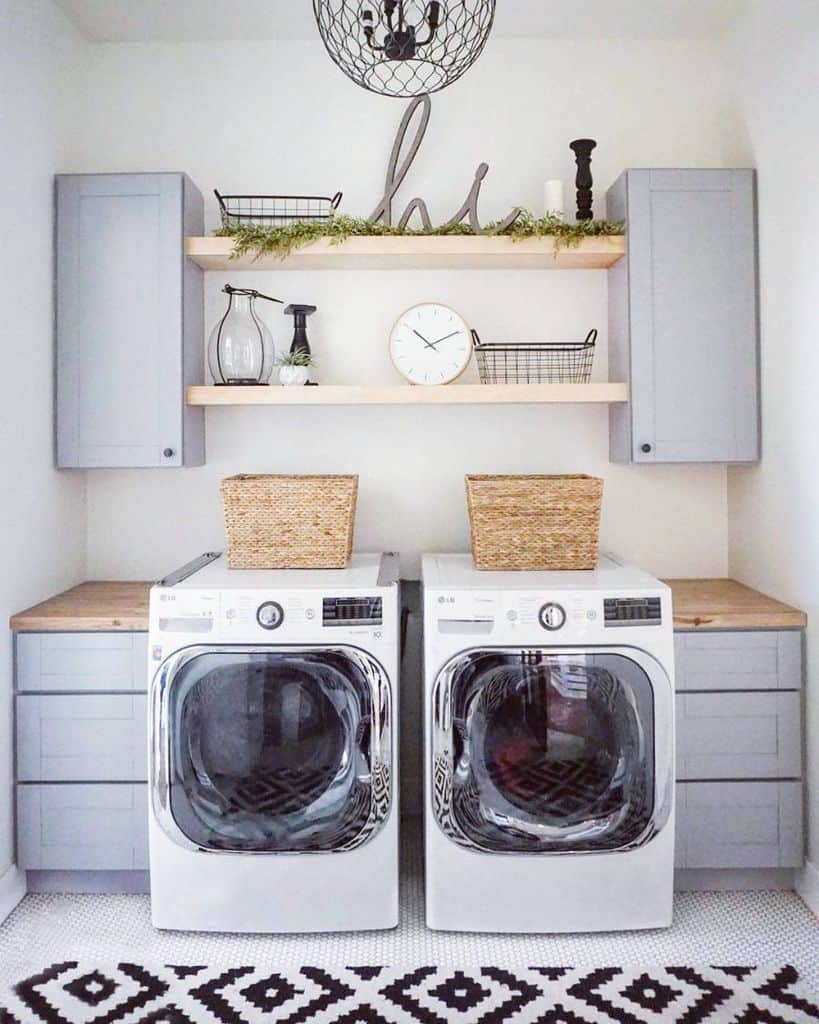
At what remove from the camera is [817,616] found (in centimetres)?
241

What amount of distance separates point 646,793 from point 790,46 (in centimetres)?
222

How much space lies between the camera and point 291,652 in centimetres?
227

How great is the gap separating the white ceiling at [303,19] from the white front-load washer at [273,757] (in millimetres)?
1955

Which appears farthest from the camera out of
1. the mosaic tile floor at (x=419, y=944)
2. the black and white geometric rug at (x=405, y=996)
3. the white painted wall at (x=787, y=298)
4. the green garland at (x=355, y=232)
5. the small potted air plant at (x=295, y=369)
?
the small potted air plant at (x=295, y=369)

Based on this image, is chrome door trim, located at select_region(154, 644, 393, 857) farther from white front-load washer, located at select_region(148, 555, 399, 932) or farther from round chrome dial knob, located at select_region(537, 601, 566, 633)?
round chrome dial knob, located at select_region(537, 601, 566, 633)

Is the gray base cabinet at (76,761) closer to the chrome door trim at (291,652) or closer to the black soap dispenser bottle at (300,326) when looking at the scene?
the chrome door trim at (291,652)

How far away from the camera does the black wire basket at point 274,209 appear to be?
9.09ft

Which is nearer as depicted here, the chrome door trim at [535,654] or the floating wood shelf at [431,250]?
the chrome door trim at [535,654]

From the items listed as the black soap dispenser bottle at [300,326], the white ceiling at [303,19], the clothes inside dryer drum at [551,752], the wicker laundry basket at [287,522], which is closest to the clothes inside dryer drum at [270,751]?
the clothes inside dryer drum at [551,752]

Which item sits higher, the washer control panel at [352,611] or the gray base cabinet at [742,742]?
the washer control panel at [352,611]

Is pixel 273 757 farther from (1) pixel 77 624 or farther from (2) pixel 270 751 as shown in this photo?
(1) pixel 77 624

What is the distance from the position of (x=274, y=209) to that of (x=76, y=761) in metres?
1.93

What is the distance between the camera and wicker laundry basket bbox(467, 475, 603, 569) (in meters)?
2.54

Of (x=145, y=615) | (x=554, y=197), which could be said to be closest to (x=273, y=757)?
(x=145, y=615)
